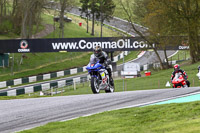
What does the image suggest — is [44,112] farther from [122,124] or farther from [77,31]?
[77,31]

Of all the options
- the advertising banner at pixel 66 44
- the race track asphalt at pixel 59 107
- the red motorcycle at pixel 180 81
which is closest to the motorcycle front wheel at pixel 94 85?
the race track asphalt at pixel 59 107

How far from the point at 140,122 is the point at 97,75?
25.5 feet

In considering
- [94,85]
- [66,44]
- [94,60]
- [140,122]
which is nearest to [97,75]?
[94,85]

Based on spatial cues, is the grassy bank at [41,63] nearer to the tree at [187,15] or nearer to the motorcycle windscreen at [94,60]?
the tree at [187,15]

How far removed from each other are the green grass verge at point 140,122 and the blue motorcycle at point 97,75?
5722 millimetres

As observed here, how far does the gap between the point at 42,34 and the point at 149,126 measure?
71.0 m

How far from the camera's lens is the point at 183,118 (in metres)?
8.38

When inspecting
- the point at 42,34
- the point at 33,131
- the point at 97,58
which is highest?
the point at 42,34

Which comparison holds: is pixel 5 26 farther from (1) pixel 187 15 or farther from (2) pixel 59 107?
(2) pixel 59 107

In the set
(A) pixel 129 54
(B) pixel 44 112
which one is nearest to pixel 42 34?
(A) pixel 129 54

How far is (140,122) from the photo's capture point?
8.40 meters

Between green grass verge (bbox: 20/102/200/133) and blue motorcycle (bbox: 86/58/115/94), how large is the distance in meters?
5.72

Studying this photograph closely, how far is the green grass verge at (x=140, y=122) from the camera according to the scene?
7570 millimetres

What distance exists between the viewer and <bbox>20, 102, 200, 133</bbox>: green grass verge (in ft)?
24.8
